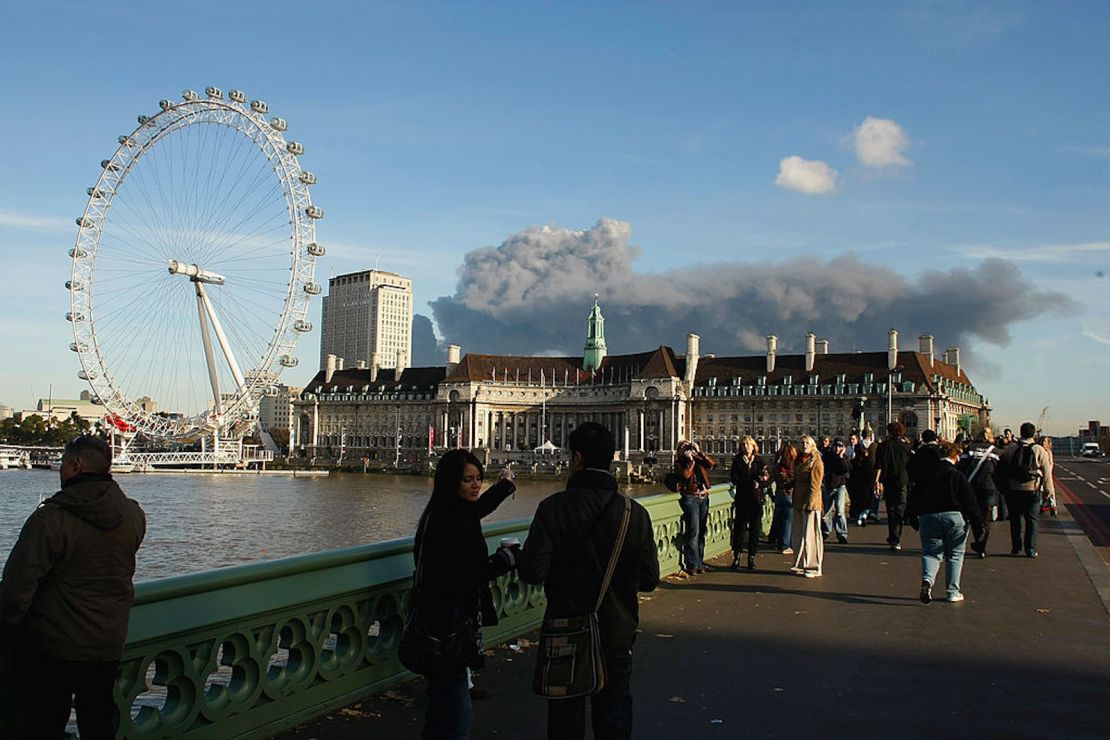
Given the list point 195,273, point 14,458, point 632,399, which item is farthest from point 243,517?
point 632,399

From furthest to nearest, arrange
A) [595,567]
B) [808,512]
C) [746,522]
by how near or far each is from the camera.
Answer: [746,522], [808,512], [595,567]

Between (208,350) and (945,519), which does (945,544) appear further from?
(208,350)

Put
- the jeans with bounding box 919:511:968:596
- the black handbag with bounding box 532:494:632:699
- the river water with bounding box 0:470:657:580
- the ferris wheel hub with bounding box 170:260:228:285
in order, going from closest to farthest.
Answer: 1. the black handbag with bounding box 532:494:632:699
2. the jeans with bounding box 919:511:968:596
3. the river water with bounding box 0:470:657:580
4. the ferris wheel hub with bounding box 170:260:228:285

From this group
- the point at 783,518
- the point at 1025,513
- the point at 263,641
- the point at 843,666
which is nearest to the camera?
the point at 263,641

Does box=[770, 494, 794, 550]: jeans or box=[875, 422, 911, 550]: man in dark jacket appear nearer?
box=[770, 494, 794, 550]: jeans

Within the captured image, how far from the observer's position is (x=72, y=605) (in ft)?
17.9

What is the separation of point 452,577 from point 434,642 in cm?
42

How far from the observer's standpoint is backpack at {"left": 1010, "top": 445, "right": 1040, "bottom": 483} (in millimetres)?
17500

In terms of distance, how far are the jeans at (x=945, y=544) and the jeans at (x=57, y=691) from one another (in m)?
10.4

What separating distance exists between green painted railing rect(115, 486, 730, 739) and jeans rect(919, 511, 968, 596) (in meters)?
7.61

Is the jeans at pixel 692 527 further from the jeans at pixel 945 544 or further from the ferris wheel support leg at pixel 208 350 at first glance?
the ferris wheel support leg at pixel 208 350

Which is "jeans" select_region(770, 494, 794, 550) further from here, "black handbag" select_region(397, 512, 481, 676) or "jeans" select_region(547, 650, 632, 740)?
"black handbag" select_region(397, 512, 481, 676)

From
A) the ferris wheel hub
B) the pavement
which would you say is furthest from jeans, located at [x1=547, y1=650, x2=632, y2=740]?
the ferris wheel hub

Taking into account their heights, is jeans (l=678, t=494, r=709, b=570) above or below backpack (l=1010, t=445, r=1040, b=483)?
below
